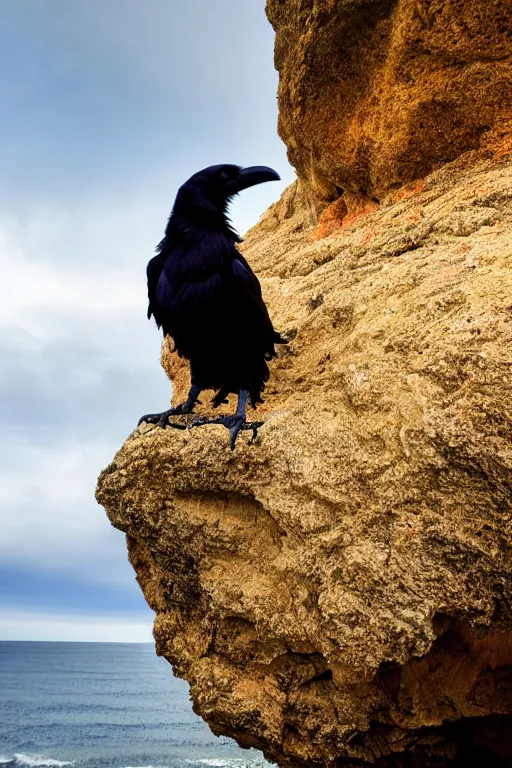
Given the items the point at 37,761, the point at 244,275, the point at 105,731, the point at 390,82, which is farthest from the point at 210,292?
the point at 105,731

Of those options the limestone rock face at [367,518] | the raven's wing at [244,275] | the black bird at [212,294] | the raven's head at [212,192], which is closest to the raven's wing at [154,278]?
the black bird at [212,294]

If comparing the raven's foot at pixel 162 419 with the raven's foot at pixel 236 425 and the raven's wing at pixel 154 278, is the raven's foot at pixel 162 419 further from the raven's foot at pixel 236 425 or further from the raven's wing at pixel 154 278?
the raven's wing at pixel 154 278

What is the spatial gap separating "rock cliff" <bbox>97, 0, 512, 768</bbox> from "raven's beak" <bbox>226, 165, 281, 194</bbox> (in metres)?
1.43

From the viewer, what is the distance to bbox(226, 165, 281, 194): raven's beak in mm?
5574

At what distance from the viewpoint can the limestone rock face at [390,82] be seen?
641 centimetres

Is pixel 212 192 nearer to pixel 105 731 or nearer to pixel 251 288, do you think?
pixel 251 288

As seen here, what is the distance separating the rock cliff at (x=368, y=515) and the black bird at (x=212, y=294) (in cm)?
52

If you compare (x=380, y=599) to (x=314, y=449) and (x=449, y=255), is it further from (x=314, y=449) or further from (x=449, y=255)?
(x=449, y=255)

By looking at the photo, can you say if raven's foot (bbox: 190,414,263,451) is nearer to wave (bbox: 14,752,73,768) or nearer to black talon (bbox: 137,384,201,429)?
black talon (bbox: 137,384,201,429)

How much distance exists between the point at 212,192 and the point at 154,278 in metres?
0.98

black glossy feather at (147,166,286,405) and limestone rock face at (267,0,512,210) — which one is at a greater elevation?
limestone rock face at (267,0,512,210)

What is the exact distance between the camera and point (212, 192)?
551 cm

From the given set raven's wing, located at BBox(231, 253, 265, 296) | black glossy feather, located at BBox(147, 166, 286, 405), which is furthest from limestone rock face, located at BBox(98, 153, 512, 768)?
raven's wing, located at BBox(231, 253, 265, 296)

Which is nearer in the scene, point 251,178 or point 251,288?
point 251,288
